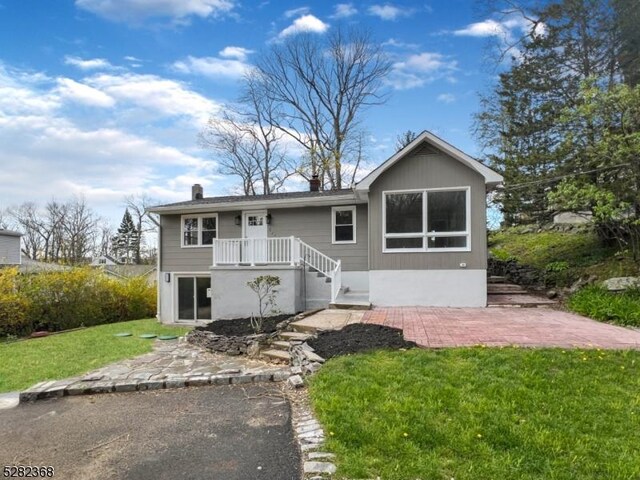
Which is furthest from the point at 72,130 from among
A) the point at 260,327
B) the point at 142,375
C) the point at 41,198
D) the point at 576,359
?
the point at 41,198

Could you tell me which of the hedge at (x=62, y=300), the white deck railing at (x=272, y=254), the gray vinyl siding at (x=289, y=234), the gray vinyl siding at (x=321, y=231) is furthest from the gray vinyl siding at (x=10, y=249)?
the gray vinyl siding at (x=321, y=231)

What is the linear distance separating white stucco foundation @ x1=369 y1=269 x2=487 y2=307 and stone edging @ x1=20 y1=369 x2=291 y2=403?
565cm

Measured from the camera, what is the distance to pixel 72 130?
1523cm

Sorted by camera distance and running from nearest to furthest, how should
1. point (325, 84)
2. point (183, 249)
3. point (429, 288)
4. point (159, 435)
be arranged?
point (159, 435) < point (429, 288) < point (183, 249) < point (325, 84)

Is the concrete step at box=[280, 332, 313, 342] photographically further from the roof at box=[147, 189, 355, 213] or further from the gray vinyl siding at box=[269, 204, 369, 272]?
the roof at box=[147, 189, 355, 213]

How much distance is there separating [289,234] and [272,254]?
1.55 m

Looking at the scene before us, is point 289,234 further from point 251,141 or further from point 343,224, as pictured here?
point 251,141

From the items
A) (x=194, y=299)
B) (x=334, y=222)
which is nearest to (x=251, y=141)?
(x=194, y=299)

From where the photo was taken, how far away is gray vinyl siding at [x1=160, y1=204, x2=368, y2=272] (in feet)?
40.5

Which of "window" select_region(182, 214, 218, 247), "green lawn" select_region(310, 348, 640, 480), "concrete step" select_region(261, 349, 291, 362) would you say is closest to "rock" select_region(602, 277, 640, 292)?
"green lawn" select_region(310, 348, 640, 480)

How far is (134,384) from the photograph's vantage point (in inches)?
203

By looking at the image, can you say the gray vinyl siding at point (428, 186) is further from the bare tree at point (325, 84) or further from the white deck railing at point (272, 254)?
the bare tree at point (325, 84)

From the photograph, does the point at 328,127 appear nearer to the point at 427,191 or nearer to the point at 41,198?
the point at 427,191

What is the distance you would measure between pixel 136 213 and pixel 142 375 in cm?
3459
